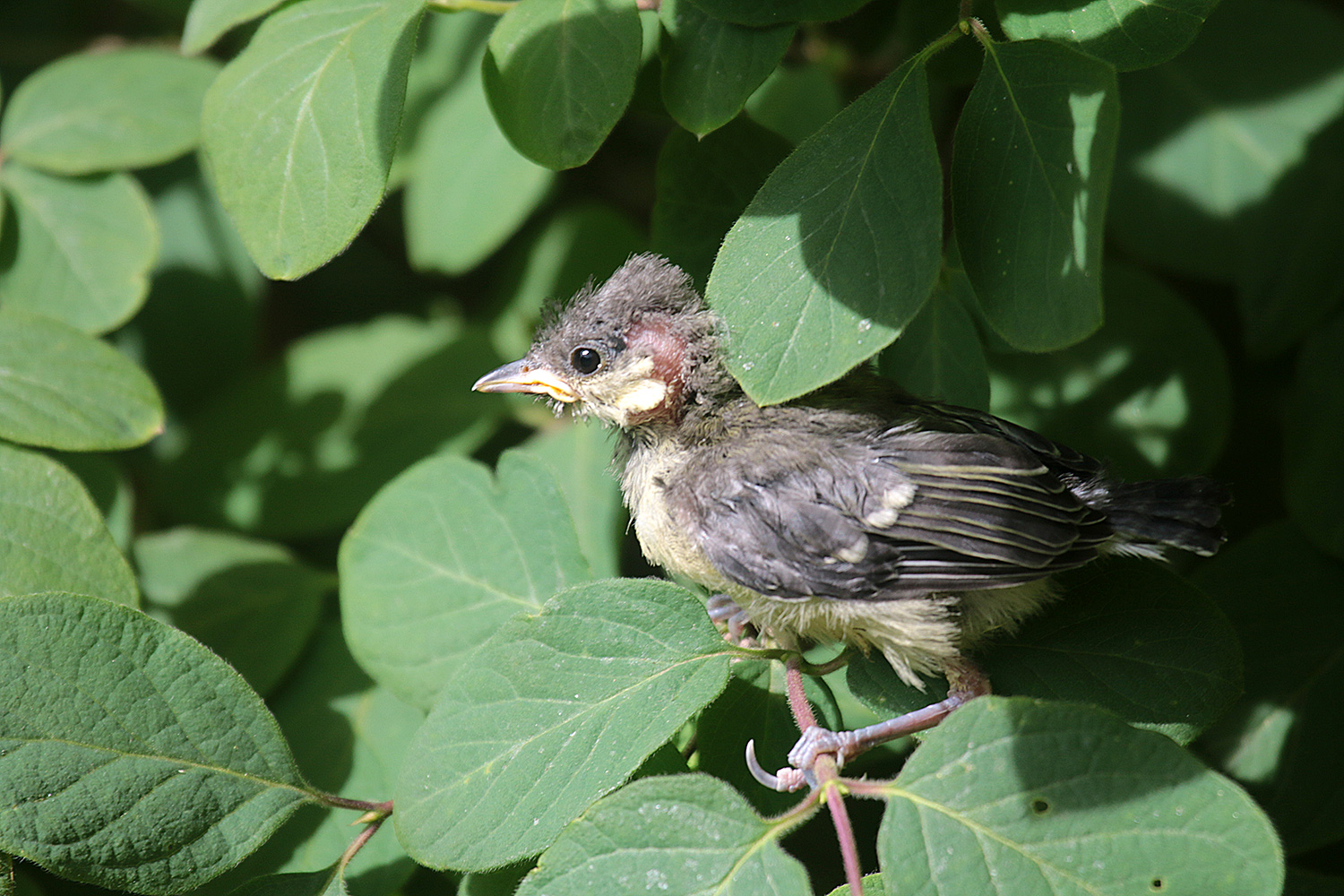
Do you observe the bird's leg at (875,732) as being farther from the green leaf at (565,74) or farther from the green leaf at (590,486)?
the green leaf at (565,74)

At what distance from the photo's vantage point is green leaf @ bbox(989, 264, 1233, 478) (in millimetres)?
1967

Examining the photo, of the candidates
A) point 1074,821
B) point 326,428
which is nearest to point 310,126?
point 326,428

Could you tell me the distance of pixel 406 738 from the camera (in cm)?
184

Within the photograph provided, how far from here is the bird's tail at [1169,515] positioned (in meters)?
1.51

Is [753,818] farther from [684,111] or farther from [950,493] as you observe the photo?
[684,111]

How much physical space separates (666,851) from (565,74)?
→ 3.50 ft

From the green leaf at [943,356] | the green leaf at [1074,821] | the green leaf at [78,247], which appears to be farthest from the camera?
the green leaf at [78,247]

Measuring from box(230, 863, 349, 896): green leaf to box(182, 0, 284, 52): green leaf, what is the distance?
1336 millimetres

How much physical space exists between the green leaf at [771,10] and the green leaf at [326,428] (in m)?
1.28

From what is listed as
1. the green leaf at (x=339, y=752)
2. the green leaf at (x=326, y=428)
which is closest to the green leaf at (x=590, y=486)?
the green leaf at (x=326, y=428)

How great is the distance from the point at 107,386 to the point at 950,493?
142cm

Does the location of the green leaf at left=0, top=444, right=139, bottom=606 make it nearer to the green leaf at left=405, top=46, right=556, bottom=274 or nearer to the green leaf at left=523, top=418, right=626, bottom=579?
the green leaf at left=523, top=418, right=626, bottom=579

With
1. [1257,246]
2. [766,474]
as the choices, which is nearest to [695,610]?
[766,474]

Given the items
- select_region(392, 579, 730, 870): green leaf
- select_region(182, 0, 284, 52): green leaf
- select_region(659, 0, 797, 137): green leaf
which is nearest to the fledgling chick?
select_region(392, 579, 730, 870): green leaf
